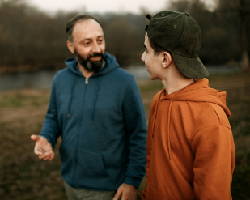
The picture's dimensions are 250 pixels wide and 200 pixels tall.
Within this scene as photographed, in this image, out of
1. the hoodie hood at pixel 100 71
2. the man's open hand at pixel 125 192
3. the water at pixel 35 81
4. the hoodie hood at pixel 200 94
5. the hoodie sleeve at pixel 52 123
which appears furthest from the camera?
the water at pixel 35 81

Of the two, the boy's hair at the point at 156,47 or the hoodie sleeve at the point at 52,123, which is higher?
the boy's hair at the point at 156,47

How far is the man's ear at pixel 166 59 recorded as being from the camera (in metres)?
1.41

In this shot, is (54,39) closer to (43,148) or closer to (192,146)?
(43,148)

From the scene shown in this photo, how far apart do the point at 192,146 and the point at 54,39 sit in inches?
1895

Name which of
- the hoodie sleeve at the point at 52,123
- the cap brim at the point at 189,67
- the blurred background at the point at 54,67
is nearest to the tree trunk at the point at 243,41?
the blurred background at the point at 54,67

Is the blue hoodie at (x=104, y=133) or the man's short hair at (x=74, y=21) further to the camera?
the man's short hair at (x=74, y=21)

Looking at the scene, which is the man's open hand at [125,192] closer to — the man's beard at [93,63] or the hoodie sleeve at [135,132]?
the hoodie sleeve at [135,132]

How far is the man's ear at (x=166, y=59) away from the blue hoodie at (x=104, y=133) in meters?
0.65

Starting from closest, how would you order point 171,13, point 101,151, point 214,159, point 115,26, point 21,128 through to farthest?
1. point 214,159
2. point 171,13
3. point 101,151
4. point 21,128
5. point 115,26

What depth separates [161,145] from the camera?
1.48 metres

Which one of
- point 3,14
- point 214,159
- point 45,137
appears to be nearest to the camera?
point 214,159

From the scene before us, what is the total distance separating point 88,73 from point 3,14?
41.7 meters

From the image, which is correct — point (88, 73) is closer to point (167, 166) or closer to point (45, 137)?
point (45, 137)

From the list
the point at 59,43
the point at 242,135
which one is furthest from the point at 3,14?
the point at 242,135
